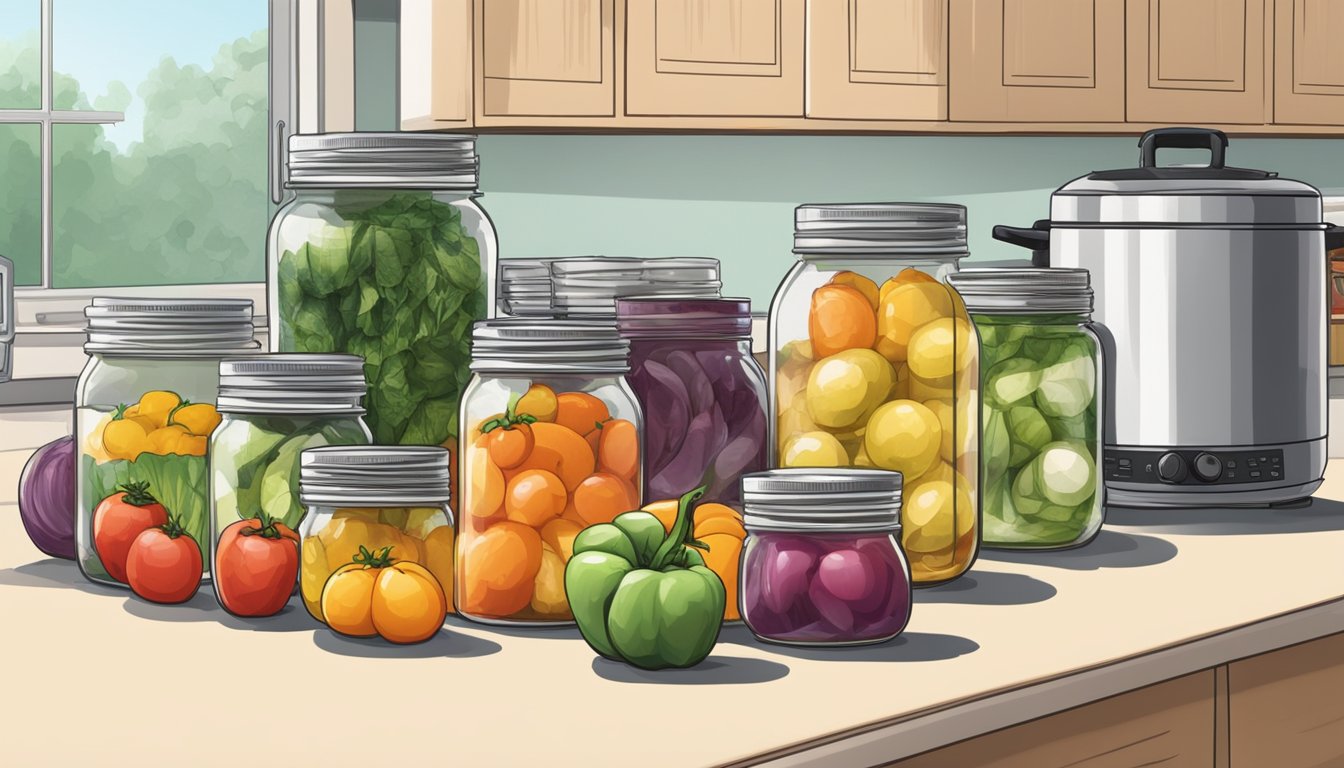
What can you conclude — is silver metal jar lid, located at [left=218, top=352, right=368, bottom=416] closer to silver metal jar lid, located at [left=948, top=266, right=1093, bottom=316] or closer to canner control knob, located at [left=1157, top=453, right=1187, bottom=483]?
silver metal jar lid, located at [left=948, top=266, right=1093, bottom=316]

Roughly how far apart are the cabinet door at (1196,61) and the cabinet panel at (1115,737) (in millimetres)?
1798

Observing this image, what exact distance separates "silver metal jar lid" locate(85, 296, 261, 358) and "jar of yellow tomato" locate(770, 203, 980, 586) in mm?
405

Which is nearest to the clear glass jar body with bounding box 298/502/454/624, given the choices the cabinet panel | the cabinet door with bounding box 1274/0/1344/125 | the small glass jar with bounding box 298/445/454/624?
the small glass jar with bounding box 298/445/454/624

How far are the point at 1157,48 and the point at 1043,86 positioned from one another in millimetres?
236

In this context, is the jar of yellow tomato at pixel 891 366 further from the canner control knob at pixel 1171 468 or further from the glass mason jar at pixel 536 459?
the canner control knob at pixel 1171 468

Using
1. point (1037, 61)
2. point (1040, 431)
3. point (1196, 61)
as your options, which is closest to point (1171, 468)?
point (1040, 431)

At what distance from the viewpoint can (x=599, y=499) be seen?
944 millimetres

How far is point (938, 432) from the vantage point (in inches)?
42.7

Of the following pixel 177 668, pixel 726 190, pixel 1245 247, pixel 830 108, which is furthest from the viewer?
pixel 726 190

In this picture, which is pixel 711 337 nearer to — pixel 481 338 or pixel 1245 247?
pixel 481 338

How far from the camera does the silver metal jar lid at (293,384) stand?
0.96 metres

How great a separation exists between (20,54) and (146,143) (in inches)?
10.8

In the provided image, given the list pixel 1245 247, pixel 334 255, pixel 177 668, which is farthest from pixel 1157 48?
pixel 177 668

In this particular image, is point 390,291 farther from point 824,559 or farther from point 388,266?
point 824,559
